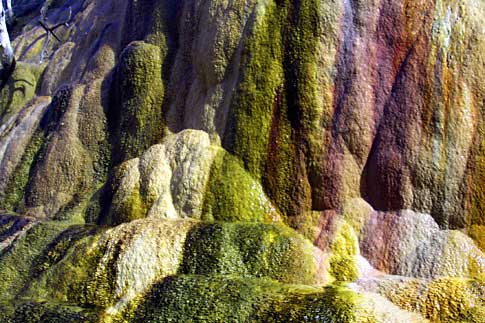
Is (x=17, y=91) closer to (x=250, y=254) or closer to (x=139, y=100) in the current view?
(x=139, y=100)

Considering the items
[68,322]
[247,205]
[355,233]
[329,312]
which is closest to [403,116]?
[355,233]

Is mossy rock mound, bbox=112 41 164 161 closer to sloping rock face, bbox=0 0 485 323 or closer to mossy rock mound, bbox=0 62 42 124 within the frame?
sloping rock face, bbox=0 0 485 323

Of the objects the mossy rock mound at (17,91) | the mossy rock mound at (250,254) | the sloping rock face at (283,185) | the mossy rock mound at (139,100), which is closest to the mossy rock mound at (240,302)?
the sloping rock face at (283,185)

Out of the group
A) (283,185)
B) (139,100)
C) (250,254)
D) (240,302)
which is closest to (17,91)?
(139,100)

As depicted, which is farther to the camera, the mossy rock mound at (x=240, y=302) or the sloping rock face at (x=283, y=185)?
the sloping rock face at (x=283, y=185)

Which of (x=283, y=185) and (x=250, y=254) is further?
(x=283, y=185)

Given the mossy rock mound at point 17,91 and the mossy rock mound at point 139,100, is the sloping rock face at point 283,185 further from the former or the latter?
the mossy rock mound at point 17,91

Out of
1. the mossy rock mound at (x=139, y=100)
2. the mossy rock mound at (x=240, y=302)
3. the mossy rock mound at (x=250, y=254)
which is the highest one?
the mossy rock mound at (x=139, y=100)

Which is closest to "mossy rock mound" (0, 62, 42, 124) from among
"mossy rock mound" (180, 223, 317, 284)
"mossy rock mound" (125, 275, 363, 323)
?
"mossy rock mound" (180, 223, 317, 284)

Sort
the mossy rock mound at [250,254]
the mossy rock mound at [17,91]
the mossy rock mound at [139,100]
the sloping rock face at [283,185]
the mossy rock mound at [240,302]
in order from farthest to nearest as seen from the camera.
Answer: the mossy rock mound at [17,91] < the mossy rock mound at [139,100] < the mossy rock mound at [250,254] < the sloping rock face at [283,185] < the mossy rock mound at [240,302]
